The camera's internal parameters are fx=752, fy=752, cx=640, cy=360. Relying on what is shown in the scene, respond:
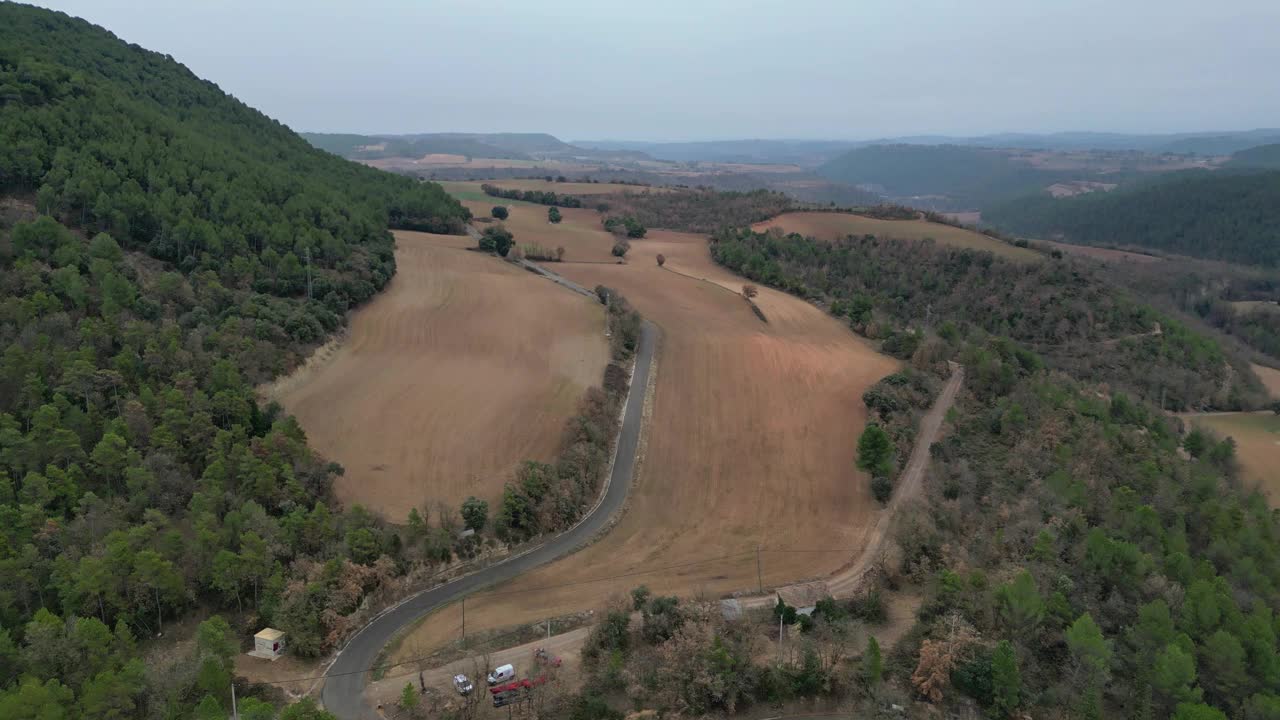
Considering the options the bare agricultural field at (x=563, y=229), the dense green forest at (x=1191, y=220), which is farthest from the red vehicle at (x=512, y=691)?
the dense green forest at (x=1191, y=220)

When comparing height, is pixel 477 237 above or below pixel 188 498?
above

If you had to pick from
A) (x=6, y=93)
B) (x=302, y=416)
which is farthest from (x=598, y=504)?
(x=6, y=93)

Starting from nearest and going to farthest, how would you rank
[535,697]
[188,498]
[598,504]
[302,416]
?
[535,697] → [188,498] → [598,504] → [302,416]

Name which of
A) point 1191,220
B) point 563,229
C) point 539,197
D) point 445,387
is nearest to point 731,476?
point 445,387

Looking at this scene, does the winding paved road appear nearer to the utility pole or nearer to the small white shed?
the small white shed

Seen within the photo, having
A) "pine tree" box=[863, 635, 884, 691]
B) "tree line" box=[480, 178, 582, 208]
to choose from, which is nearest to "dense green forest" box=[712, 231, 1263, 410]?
"pine tree" box=[863, 635, 884, 691]

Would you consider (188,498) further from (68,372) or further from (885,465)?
(885,465)

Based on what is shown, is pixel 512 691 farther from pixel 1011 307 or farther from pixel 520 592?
pixel 1011 307
